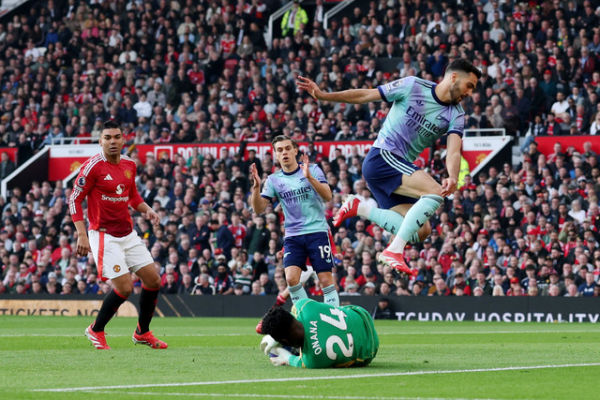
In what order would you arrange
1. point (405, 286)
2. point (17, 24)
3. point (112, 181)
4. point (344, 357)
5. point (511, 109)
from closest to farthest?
point (344, 357), point (112, 181), point (405, 286), point (511, 109), point (17, 24)

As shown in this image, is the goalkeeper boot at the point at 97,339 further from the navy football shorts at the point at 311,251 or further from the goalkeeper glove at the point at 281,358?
the goalkeeper glove at the point at 281,358

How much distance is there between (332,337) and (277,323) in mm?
495

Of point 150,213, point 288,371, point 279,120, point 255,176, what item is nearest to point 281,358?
point 288,371

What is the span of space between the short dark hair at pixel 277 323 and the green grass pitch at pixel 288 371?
33 cm

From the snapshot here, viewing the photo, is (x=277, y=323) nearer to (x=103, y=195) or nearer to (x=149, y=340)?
(x=149, y=340)

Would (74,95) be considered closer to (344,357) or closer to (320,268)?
(320,268)

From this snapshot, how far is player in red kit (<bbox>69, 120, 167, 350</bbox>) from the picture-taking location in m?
12.3

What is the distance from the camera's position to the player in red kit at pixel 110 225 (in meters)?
12.3

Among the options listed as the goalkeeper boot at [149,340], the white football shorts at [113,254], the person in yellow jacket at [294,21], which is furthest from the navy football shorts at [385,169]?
the person in yellow jacket at [294,21]

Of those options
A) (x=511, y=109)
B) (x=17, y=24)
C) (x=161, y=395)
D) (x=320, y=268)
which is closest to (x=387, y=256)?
(x=320, y=268)

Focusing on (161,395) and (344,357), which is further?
(344,357)

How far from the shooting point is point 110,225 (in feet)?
40.8

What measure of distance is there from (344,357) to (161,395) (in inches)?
94.4

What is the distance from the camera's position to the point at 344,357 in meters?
9.14
